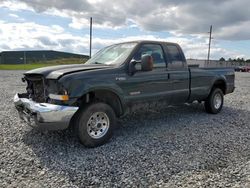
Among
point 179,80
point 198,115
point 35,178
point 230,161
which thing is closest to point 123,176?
point 35,178

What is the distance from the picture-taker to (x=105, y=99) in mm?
4664

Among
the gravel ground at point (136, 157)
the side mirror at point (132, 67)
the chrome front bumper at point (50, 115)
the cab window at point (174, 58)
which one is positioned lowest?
the gravel ground at point (136, 157)

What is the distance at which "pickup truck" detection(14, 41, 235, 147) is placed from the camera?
3.98 meters

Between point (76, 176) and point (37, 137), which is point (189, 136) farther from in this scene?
point (37, 137)

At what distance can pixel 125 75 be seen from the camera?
15.5 ft

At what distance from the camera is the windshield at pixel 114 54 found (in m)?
4.95

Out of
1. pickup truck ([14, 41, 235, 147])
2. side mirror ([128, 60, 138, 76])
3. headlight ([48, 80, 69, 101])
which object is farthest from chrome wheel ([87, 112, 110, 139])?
side mirror ([128, 60, 138, 76])

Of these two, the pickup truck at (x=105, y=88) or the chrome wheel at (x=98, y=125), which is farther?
the chrome wheel at (x=98, y=125)

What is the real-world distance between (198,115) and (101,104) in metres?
3.55

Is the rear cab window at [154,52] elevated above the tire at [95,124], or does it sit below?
above

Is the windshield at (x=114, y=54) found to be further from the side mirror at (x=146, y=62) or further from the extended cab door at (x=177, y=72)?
the extended cab door at (x=177, y=72)

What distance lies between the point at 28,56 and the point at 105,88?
6292 cm

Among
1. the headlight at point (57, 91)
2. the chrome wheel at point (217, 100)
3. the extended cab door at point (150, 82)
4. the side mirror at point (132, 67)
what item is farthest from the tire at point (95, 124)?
the chrome wheel at point (217, 100)

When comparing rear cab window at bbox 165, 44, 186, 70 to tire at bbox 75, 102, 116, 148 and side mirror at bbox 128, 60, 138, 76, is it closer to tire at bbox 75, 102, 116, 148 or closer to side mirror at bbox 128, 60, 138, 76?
side mirror at bbox 128, 60, 138, 76
